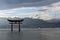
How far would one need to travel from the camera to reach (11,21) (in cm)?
5481

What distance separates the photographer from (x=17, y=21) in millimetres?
55062

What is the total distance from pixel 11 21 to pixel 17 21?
5.44 ft
